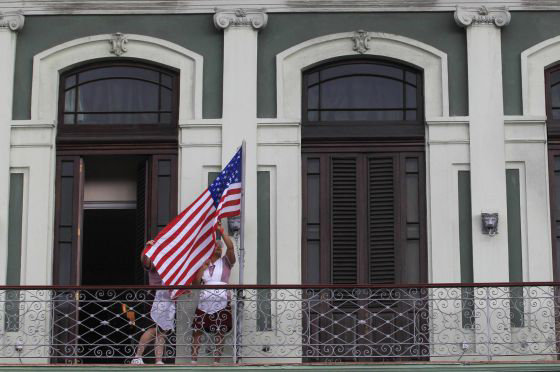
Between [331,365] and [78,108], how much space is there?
5105mm

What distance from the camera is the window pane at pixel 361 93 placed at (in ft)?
61.8

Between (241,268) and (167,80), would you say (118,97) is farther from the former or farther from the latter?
(241,268)

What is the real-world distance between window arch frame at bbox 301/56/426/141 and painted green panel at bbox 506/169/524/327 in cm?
130

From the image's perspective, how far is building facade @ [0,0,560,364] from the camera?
1809 centimetres

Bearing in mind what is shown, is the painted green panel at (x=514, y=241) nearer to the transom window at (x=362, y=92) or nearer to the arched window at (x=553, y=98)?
the arched window at (x=553, y=98)

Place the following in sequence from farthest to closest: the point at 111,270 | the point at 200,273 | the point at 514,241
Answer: the point at 111,270 < the point at 514,241 < the point at 200,273

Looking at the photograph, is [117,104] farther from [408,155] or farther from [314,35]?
[408,155]

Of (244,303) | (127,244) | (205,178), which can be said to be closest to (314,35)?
(205,178)

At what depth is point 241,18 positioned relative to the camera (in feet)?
61.2

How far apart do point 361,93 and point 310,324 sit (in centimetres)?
328

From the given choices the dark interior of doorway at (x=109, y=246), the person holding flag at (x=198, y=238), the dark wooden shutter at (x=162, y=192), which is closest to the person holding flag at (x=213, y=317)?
the person holding flag at (x=198, y=238)

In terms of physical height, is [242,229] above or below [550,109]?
below

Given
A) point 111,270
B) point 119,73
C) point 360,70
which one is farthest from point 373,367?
point 111,270

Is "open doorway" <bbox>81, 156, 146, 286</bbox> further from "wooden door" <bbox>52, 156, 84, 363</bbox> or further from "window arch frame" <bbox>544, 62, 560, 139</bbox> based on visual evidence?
"window arch frame" <bbox>544, 62, 560, 139</bbox>
